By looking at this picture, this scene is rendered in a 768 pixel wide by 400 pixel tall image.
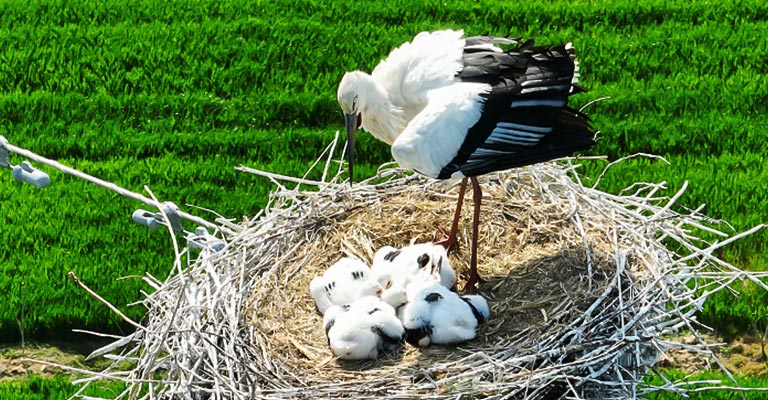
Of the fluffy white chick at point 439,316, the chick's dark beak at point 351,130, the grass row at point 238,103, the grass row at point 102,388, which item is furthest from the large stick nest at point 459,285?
the grass row at point 238,103

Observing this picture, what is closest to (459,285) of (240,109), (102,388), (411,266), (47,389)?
(411,266)

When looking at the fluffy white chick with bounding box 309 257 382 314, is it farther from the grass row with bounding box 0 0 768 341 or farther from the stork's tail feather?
the grass row with bounding box 0 0 768 341

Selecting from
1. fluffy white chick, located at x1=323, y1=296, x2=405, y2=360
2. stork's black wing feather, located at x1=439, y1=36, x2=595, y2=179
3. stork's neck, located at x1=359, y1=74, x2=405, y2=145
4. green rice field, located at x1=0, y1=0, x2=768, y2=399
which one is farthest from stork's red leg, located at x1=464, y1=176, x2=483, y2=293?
green rice field, located at x1=0, y1=0, x2=768, y2=399

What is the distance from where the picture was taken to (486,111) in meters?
7.21

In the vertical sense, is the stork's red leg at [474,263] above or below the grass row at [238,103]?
above

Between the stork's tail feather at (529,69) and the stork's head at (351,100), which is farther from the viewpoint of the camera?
the stork's head at (351,100)

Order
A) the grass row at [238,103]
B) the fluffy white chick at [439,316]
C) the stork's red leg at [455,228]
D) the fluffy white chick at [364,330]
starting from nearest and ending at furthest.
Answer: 1. the fluffy white chick at [364,330]
2. the fluffy white chick at [439,316]
3. the stork's red leg at [455,228]
4. the grass row at [238,103]

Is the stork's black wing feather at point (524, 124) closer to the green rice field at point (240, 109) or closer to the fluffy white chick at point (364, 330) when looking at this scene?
the fluffy white chick at point (364, 330)

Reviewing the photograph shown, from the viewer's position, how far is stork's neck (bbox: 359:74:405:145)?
754cm

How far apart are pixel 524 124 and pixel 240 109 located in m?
3.75

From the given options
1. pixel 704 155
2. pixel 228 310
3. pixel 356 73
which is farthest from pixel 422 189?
pixel 704 155

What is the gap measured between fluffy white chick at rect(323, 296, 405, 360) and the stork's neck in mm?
1022

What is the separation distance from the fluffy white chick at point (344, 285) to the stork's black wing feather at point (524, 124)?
0.67m

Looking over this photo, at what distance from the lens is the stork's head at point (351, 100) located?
7520 mm
